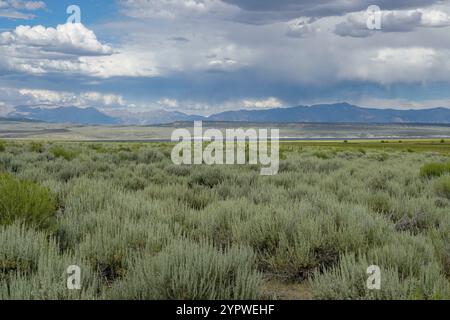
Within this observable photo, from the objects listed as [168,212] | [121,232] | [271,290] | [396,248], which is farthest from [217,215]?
[396,248]

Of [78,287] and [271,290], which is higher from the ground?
[78,287]

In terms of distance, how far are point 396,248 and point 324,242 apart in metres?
0.89

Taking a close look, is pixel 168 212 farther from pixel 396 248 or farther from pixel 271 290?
pixel 396 248

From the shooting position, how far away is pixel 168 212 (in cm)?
709

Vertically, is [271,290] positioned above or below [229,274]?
below

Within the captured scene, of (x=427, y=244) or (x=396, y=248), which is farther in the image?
(x=427, y=244)

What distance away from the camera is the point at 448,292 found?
3.64m
